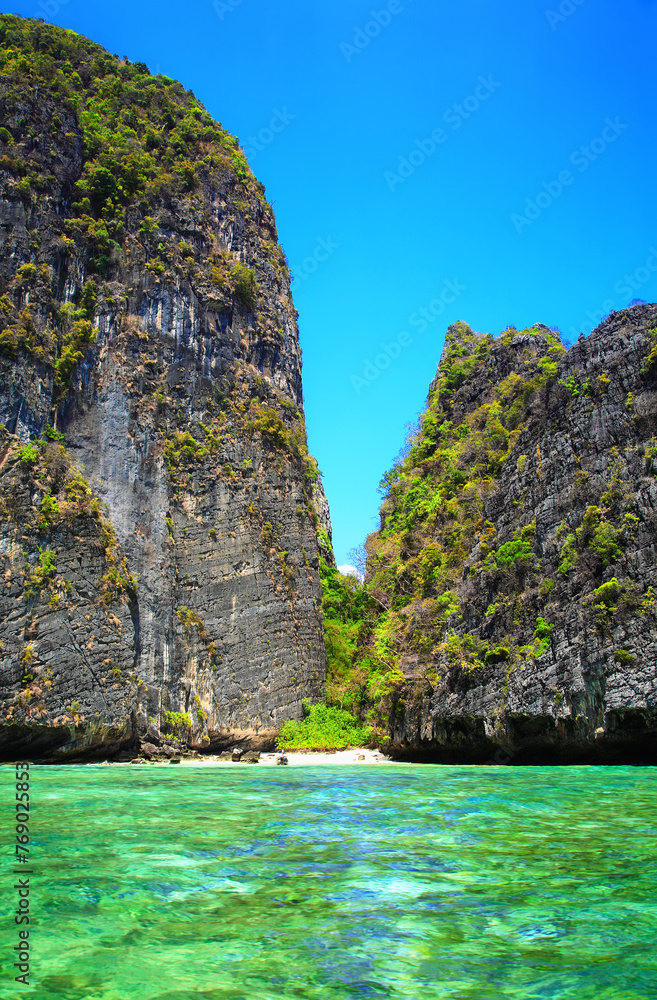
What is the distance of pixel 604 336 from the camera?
845 inches

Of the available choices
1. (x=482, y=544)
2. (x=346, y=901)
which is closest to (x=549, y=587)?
(x=482, y=544)

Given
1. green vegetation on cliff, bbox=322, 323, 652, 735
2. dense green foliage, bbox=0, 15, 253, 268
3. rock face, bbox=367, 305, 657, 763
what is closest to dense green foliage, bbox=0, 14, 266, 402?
dense green foliage, bbox=0, 15, 253, 268

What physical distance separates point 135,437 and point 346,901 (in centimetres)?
3067

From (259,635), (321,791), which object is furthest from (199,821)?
(259,635)

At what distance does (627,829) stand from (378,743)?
865 inches

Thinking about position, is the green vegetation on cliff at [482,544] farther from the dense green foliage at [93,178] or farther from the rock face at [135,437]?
the dense green foliage at [93,178]

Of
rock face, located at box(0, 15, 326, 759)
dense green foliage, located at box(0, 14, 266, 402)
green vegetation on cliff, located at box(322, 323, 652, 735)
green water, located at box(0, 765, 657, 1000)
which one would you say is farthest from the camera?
dense green foliage, located at box(0, 14, 266, 402)

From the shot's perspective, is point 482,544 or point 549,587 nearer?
point 549,587

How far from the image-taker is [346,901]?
5930mm

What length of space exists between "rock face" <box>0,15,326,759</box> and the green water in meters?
16.7

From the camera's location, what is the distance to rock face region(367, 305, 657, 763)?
16578mm

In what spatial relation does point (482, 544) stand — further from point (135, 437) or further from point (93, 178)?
point (93, 178)

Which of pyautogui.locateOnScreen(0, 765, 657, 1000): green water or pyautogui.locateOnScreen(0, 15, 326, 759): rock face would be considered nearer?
pyautogui.locateOnScreen(0, 765, 657, 1000): green water

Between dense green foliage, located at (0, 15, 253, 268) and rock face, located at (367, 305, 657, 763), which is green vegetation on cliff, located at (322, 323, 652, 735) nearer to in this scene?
rock face, located at (367, 305, 657, 763)
